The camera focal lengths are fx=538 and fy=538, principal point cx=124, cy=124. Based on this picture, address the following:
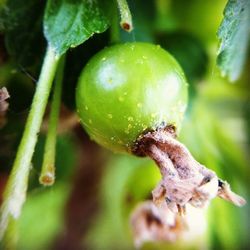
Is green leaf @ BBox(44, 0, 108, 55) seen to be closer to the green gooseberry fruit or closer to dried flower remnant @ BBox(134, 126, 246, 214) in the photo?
the green gooseberry fruit

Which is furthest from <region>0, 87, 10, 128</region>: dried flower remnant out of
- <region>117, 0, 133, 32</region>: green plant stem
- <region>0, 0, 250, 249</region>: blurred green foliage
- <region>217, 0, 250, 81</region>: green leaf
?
<region>217, 0, 250, 81</region>: green leaf

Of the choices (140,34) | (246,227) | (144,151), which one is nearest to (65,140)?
(140,34)

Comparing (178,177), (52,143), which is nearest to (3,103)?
(52,143)

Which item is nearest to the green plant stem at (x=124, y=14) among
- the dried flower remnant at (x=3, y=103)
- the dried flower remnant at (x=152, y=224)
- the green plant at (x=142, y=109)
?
the green plant at (x=142, y=109)

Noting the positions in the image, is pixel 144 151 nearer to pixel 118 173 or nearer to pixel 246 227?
pixel 246 227

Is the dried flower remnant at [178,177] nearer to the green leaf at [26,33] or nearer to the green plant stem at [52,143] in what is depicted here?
the green plant stem at [52,143]
